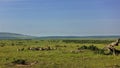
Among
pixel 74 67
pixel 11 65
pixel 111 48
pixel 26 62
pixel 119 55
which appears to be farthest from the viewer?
pixel 111 48

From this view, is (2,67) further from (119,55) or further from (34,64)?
(119,55)

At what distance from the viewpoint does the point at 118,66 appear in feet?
89.3

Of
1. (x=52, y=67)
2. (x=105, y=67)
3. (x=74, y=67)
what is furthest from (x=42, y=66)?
(x=105, y=67)

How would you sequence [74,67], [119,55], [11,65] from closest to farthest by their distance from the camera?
1. [74,67]
2. [11,65]
3. [119,55]

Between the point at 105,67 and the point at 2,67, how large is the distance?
29.0 feet

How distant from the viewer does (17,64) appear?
29.4 metres

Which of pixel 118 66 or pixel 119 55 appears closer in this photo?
pixel 118 66

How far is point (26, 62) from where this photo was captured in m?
30.7

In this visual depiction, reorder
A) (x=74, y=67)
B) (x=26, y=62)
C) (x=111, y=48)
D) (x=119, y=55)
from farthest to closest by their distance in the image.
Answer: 1. (x=111, y=48)
2. (x=119, y=55)
3. (x=26, y=62)
4. (x=74, y=67)

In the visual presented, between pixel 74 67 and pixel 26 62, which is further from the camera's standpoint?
pixel 26 62

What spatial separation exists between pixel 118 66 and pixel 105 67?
124 cm

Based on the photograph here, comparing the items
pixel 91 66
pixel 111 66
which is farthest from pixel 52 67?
pixel 111 66

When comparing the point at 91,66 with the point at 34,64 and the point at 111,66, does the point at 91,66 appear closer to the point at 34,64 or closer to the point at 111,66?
the point at 111,66

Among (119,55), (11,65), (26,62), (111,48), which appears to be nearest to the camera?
(11,65)
